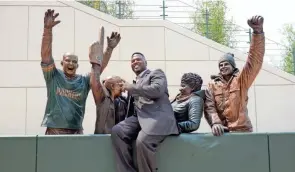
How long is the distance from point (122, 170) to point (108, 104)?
0.83 meters

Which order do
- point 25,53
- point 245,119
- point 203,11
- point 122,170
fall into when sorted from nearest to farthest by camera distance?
point 122,170
point 245,119
point 25,53
point 203,11

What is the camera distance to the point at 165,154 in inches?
191

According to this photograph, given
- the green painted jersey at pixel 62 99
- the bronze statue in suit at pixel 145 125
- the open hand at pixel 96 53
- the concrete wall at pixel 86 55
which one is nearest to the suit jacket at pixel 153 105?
the bronze statue in suit at pixel 145 125

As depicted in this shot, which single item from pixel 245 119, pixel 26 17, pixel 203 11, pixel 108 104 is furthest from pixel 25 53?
pixel 245 119

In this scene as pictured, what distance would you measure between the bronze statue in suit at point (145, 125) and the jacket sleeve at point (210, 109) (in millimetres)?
500

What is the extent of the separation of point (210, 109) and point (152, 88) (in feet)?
3.03

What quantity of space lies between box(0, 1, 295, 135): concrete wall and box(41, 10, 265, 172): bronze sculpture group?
5.41 metres

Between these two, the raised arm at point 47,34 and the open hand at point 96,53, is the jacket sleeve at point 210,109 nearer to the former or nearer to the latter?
the open hand at point 96,53

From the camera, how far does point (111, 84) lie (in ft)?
17.6

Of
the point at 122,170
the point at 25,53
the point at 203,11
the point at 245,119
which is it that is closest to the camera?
the point at 122,170

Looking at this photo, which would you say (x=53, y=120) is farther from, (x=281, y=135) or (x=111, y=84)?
(x=281, y=135)

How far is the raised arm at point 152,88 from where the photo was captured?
452 cm

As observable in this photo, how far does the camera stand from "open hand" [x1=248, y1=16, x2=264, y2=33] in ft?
16.4

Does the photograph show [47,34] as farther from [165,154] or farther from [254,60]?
[254,60]
